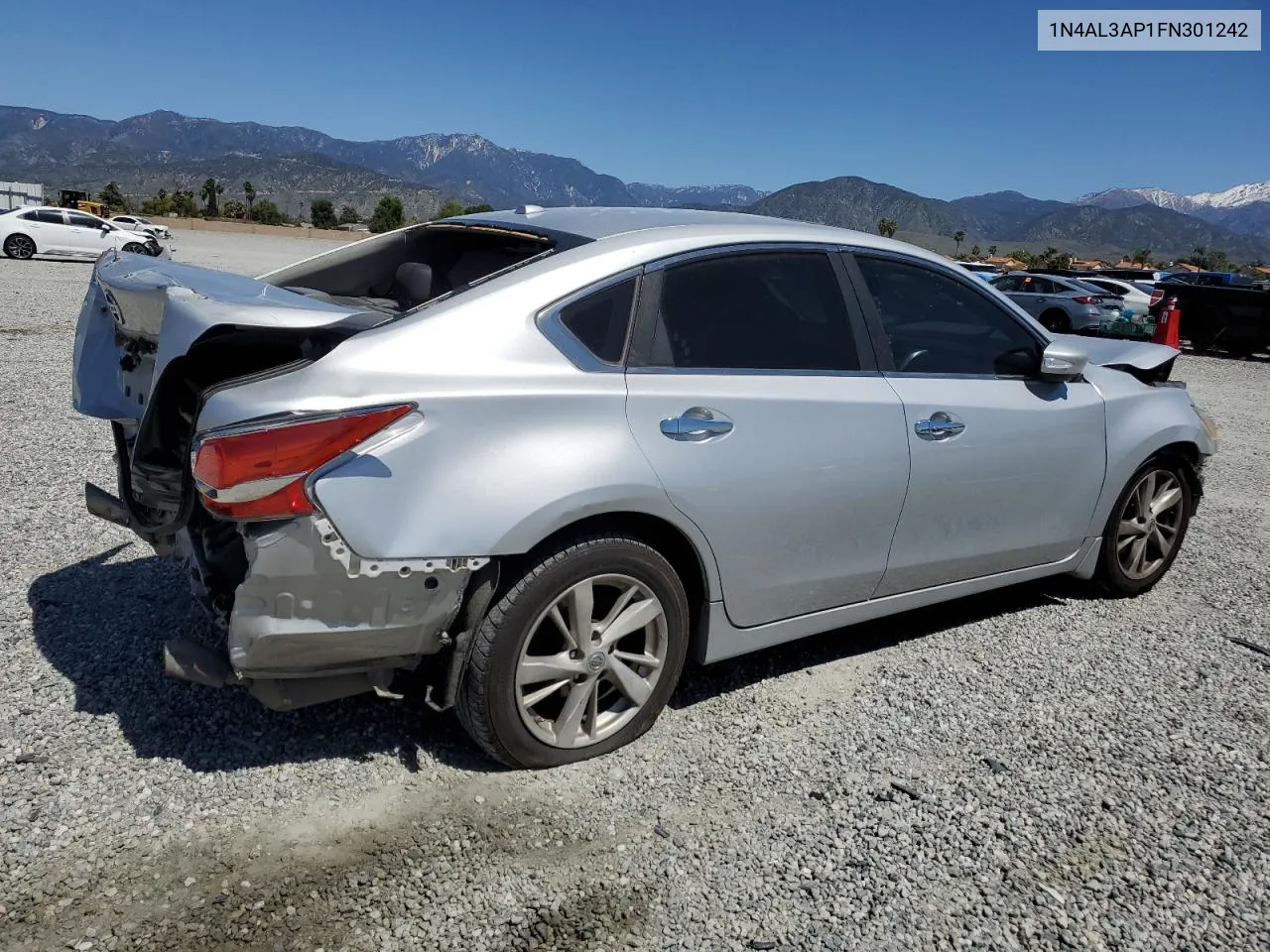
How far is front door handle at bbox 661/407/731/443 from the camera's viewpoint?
114 inches

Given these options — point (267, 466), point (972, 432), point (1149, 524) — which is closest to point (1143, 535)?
point (1149, 524)

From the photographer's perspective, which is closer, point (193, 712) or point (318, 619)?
point (318, 619)

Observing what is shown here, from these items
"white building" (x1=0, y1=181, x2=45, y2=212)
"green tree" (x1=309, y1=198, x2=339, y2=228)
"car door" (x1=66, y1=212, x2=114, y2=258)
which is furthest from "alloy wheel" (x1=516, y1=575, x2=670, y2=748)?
"green tree" (x1=309, y1=198, x2=339, y2=228)

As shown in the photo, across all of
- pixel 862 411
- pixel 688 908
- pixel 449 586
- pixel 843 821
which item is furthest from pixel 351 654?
pixel 862 411

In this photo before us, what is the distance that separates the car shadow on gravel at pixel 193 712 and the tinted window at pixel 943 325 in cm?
217

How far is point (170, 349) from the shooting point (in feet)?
8.52

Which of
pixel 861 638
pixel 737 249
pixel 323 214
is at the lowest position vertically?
pixel 861 638

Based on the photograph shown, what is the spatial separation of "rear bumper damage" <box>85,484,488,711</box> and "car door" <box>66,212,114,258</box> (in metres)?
25.9

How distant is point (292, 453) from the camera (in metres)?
2.38

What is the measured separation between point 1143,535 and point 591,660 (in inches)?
124

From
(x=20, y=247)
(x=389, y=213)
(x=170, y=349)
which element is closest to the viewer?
(x=170, y=349)

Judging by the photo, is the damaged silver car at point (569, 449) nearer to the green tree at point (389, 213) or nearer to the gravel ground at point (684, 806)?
the gravel ground at point (684, 806)

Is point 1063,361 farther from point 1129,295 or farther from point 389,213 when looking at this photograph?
point 389,213

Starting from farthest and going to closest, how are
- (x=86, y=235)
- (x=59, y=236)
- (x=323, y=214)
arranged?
(x=323, y=214)
(x=86, y=235)
(x=59, y=236)
